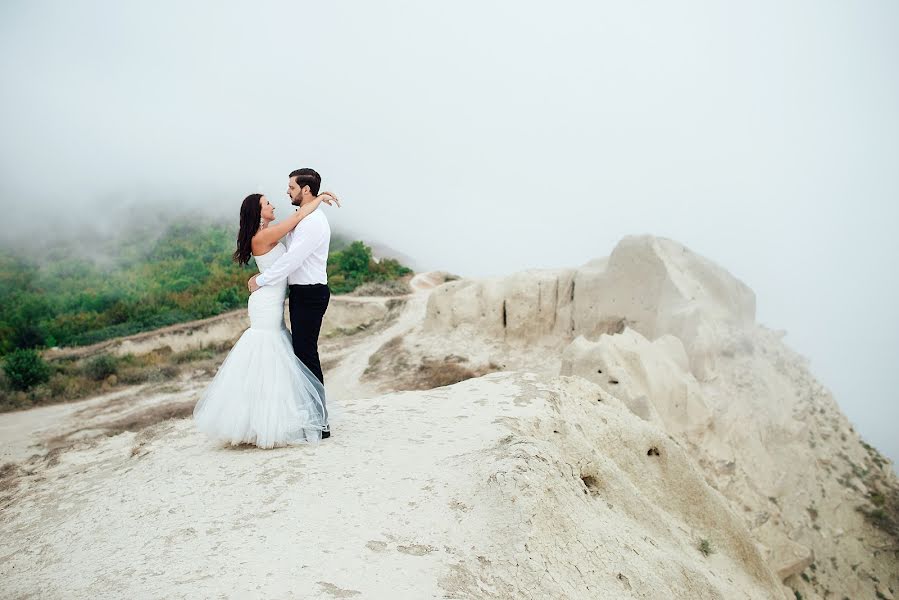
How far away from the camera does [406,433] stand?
5.02 meters

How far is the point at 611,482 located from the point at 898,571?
26.7 ft

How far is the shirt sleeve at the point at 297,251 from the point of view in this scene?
176 inches

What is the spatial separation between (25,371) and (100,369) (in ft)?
6.26

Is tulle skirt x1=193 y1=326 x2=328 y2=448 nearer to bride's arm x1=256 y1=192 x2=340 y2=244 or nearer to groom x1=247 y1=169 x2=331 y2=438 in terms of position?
groom x1=247 y1=169 x2=331 y2=438

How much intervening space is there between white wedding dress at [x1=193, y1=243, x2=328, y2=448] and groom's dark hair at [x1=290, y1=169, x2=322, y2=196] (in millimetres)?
542

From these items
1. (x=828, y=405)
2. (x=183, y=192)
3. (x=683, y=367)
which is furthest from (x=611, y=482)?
(x=183, y=192)

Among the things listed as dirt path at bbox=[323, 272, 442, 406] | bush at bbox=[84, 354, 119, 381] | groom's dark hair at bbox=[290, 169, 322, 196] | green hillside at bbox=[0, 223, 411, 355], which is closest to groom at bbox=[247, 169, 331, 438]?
groom's dark hair at bbox=[290, 169, 322, 196]

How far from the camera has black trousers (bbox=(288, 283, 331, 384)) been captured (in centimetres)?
464

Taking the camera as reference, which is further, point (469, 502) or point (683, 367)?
point (683, 367)

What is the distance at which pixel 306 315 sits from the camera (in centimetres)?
466

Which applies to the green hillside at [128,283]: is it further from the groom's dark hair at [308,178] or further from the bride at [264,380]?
the groom's dark hair at [308,178]

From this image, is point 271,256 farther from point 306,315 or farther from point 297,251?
point 306,315

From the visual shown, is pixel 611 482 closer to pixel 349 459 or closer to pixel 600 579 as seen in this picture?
pixel 600 579

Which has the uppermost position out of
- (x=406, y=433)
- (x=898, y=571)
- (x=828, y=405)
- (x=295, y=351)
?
(x=295, y=351)
